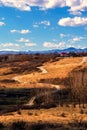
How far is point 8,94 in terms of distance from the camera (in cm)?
7394

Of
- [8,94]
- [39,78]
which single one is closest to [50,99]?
[8,94]

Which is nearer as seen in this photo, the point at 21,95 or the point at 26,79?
the point at 21,95

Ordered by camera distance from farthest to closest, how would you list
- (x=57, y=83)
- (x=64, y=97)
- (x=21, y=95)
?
(x=57, y=83) → (x=21, y=95) → (x=64, y=97)

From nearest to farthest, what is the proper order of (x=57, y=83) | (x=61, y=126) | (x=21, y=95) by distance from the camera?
(x=61, y=126) → (x=21, y=95) → (x=57, y=83)

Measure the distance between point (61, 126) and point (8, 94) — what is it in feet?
148

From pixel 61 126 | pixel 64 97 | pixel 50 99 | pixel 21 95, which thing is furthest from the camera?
pixel 21 95

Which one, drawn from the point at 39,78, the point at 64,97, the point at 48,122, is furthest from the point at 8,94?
the point at 48,122

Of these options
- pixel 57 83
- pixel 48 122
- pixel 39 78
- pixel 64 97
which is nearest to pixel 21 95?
pixel 64 97

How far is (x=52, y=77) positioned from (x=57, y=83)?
10005mm

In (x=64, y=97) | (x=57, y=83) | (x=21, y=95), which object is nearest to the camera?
(x=64, y=97)

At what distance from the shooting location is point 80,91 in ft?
193

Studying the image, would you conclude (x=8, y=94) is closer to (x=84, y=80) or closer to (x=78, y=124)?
(x=84, y=80)

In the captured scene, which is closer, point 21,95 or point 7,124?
point 7,124

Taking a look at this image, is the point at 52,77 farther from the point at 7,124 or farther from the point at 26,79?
the point at 7,124
